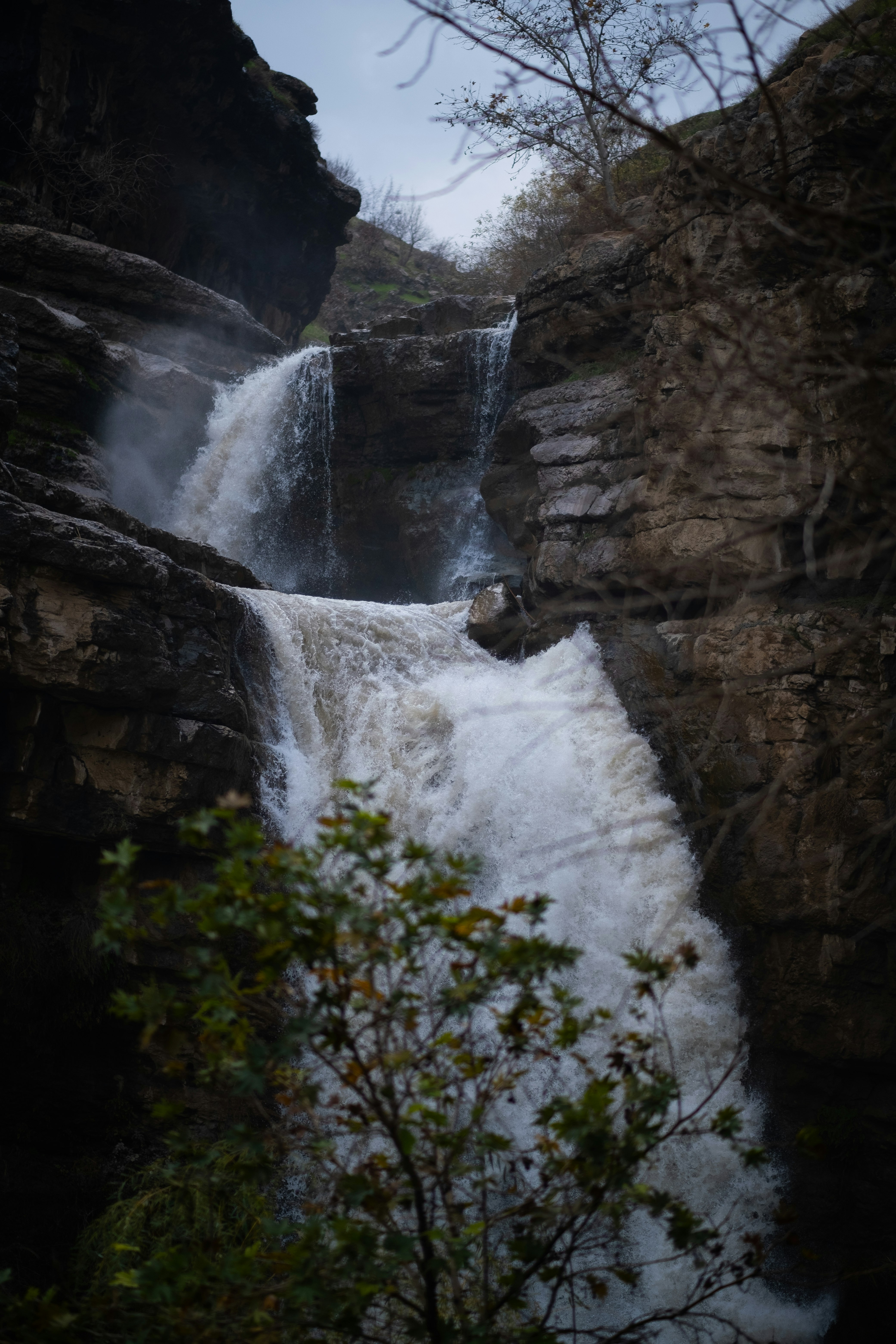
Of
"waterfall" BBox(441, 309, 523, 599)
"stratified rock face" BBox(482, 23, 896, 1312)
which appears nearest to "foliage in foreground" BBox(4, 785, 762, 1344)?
"stratified rock face" BBox(482, 23, 896, 1312)

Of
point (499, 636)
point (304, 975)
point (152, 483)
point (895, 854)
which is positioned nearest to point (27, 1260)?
point (304, 975)

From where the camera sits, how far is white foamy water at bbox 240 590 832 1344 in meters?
6.19

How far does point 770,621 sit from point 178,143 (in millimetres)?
18433

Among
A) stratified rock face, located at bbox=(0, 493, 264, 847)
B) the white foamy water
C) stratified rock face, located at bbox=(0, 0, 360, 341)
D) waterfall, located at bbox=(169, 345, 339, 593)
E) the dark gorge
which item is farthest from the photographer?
stratified rock face, located at bbox=(0, 0, 360, 341)

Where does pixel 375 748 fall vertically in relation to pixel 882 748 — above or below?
above

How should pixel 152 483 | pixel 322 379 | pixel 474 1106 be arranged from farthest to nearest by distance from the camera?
pixel 322 379 < pixel 152 483 < pixel 474 1106

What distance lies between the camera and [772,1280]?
620 cm

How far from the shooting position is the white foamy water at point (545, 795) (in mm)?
6188

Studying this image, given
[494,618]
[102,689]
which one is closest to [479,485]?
[494,618]

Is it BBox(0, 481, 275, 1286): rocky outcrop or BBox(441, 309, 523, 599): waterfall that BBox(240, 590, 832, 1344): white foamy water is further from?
BBox(441, 309, 523, 599): waterfall

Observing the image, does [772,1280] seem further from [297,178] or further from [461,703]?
[297,178]

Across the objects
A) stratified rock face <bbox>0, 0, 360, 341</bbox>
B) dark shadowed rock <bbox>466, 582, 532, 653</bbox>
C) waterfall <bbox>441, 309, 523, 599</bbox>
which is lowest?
dark shadowed rock <bbox>466, 582, 532, 653</bbox>

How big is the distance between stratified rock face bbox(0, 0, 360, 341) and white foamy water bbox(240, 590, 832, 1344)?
43.4 ft

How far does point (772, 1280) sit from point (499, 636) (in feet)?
22.4
